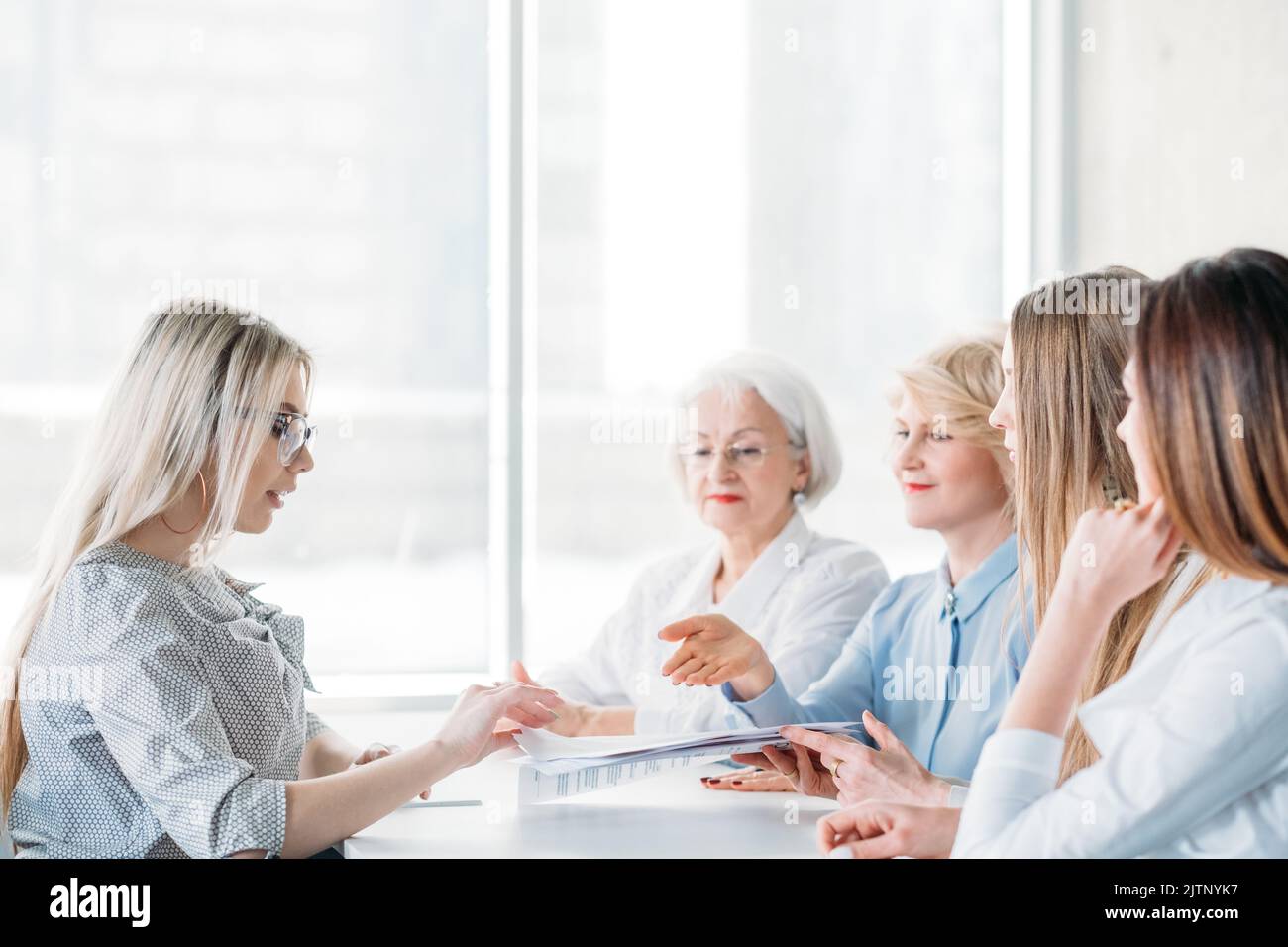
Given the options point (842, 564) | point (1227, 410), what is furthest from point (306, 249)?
point (1227, 410)

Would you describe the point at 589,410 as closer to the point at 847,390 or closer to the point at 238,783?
the point at 847,390

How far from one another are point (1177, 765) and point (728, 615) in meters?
1.44

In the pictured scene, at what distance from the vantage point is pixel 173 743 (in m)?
1.23

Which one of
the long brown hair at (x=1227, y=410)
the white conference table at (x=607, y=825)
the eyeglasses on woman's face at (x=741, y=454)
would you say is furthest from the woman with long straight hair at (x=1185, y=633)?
the eyeglasses on woman's face at (x=741, y=454)

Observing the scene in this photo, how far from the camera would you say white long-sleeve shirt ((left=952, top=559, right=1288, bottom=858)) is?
3.18 ft

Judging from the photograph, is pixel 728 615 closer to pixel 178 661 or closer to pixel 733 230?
pixel 178 661

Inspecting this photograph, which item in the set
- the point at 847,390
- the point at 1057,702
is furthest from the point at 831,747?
the point at 847,390

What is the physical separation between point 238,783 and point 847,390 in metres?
2.62

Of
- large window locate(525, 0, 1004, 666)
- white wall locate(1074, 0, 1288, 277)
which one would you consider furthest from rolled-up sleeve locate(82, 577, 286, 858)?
white wall locate(1074, 0, 1288, 277)

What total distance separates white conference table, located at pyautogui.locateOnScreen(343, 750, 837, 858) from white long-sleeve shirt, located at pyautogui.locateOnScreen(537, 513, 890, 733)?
1.42 ft

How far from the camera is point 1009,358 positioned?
4.88 ft

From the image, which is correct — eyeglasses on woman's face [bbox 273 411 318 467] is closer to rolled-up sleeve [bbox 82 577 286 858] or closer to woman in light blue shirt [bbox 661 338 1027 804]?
rolled-up sleeve [bbox 82 577 286 858]

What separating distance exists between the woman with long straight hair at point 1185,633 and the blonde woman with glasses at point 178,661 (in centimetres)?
68
